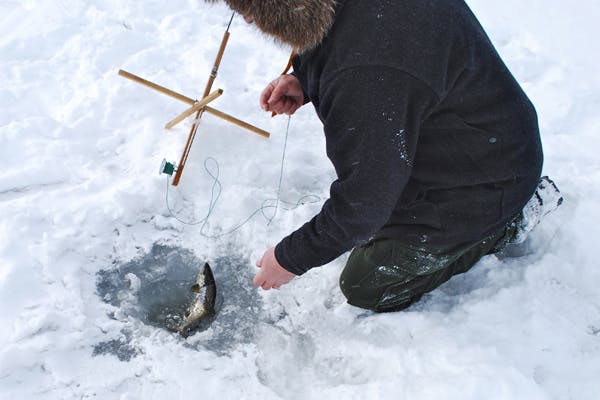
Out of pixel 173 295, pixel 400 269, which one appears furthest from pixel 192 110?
pixel 400 269

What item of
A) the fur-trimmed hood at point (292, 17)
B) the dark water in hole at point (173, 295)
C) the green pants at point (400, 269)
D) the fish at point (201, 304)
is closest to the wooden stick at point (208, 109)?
the dark water in hole at point (173, 295)

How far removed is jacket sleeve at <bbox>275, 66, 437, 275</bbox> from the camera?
1.33 m

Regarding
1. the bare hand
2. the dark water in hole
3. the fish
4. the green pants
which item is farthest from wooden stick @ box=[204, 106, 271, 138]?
the bare hand

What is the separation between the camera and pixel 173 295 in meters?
2.46

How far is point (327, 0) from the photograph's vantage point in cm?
128

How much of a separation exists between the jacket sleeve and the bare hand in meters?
0.27

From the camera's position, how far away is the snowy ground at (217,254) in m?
2.05

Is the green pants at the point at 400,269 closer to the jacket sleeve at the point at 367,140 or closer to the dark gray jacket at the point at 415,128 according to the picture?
the dark gray jacket at the point at 415,128

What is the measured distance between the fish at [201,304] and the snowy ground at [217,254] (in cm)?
6

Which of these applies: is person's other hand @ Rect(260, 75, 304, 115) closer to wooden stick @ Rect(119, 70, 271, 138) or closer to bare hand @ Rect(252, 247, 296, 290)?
wooden stick @ Rect(119, 70, 271, 138)

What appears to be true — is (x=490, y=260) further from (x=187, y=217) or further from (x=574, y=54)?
(x=574, y=54)

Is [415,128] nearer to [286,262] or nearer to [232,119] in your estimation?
[286,262]

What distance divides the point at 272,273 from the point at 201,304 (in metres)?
0.56

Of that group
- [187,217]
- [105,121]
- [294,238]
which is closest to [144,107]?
[105,121]
